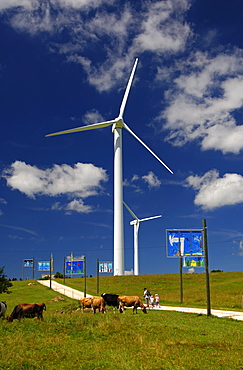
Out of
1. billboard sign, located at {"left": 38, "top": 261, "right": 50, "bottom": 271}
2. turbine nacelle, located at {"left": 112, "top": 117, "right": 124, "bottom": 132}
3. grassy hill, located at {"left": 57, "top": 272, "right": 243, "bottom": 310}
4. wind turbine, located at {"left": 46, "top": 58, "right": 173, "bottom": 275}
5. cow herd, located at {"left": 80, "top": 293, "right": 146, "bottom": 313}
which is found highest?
turbine nacelle, located at {"left": 112, "top": 117, "right": 124, "bottom": 132}

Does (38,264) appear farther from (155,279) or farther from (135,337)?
(135,337)

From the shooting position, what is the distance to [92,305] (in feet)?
97.5

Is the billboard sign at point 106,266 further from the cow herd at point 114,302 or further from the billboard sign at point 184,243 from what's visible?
the cow herd at point 114,302

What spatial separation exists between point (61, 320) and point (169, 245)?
2866 centimetres

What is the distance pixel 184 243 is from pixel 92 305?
2250cm

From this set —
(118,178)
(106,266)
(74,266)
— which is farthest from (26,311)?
(106,266)

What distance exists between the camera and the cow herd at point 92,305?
2396 centimetres

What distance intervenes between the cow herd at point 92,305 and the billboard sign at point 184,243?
61.4 feet

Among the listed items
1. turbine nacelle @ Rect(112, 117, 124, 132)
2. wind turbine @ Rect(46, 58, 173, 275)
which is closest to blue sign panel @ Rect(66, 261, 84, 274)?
wind turbine @ Rect(46, 58, 173, 275)

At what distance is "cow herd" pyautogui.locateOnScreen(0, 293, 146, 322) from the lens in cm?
2396

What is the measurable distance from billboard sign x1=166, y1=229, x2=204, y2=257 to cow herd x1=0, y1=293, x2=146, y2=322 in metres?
18.7

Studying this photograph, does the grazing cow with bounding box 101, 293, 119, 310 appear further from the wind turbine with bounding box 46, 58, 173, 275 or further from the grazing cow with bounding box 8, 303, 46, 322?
the wind turbine with bounding box 46, 58, 173, 275

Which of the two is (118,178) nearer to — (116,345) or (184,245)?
(184,245)

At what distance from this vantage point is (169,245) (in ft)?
166
